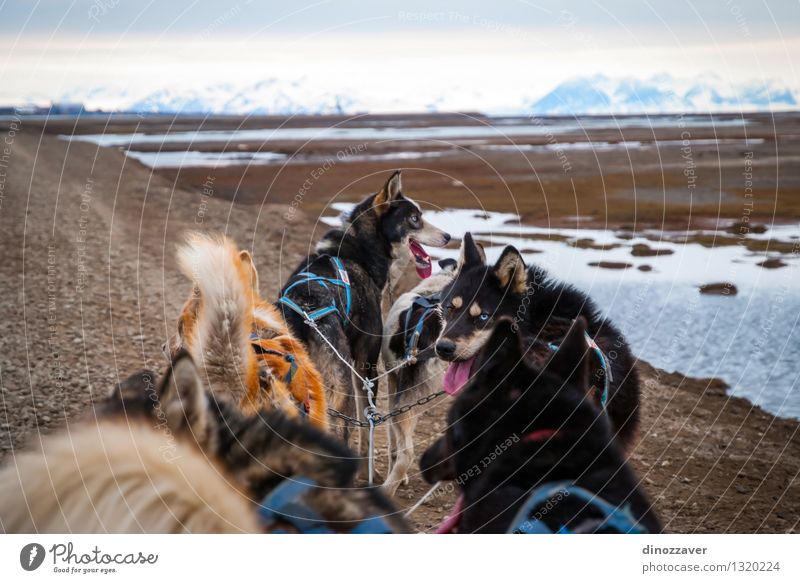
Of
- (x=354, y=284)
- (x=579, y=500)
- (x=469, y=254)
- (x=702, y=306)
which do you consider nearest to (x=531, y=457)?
(x=579, y=500)

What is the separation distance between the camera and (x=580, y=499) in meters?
1.95

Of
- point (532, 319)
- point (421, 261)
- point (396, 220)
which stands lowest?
point (532, 319)

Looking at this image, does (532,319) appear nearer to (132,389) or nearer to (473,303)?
(473,303)

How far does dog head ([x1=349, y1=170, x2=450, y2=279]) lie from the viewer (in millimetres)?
4277

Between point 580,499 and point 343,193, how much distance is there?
32.9ft

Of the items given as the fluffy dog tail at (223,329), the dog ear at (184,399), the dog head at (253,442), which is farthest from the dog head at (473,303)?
the dog ear at (184,399)

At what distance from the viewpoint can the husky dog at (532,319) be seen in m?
2.92

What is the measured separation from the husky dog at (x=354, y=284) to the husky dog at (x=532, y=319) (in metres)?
0.56

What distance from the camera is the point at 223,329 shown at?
2.38 m

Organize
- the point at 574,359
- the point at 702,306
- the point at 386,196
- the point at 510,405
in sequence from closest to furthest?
the point at 510,405
the point at 574,359
the point at 386,196
the point at 702,306

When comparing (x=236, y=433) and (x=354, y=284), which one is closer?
(x=236, y=433)

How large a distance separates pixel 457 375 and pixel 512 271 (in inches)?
21.4

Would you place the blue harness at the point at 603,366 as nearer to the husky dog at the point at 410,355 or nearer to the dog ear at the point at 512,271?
the dog ear at the point at 512,271

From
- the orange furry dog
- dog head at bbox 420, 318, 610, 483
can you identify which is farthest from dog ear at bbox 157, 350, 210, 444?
dog head at bbox 420, 318, 610, 483
